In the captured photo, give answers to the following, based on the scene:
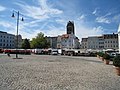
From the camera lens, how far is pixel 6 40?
12038 cm

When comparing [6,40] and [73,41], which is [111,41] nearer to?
[73,41]

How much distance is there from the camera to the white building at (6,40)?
11631cm

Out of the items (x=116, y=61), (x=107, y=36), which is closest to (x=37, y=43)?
(x=107, y=36)

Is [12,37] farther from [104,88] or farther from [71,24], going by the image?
[104,88]

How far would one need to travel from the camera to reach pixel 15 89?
759 centimetres

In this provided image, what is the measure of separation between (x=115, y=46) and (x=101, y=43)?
441 inches

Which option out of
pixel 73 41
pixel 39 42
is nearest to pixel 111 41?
pixel 73 41

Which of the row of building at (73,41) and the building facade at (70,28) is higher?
the building facade at (70,28)

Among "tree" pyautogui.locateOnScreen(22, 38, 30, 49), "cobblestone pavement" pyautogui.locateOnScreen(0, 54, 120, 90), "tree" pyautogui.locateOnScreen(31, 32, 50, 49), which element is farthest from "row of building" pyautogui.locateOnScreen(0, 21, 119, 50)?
"cobblestone pavement" pyautogui.locateOnScreen(0, 54, 120, 90)

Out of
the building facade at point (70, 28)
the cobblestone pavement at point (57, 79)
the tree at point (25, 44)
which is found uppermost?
the building facade at point (70, 28)

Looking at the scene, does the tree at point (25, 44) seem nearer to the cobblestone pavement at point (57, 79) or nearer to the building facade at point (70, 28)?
the building facade at point (70, 28)

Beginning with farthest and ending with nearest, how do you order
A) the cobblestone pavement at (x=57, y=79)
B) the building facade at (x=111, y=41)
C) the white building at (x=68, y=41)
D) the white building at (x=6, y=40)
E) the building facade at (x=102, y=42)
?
the white building at (x=68, y=41) < the building facade at (x=102, y=42) < the building facade at (x=111, y=41) < the white building at (x=6, y=40) < the cobblestone pavement at (x=57, y=79)

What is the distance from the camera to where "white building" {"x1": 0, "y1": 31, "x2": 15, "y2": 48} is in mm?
116312

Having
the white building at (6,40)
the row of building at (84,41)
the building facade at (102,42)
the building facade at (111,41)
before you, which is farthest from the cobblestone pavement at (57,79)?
the row of building at (84,41)
